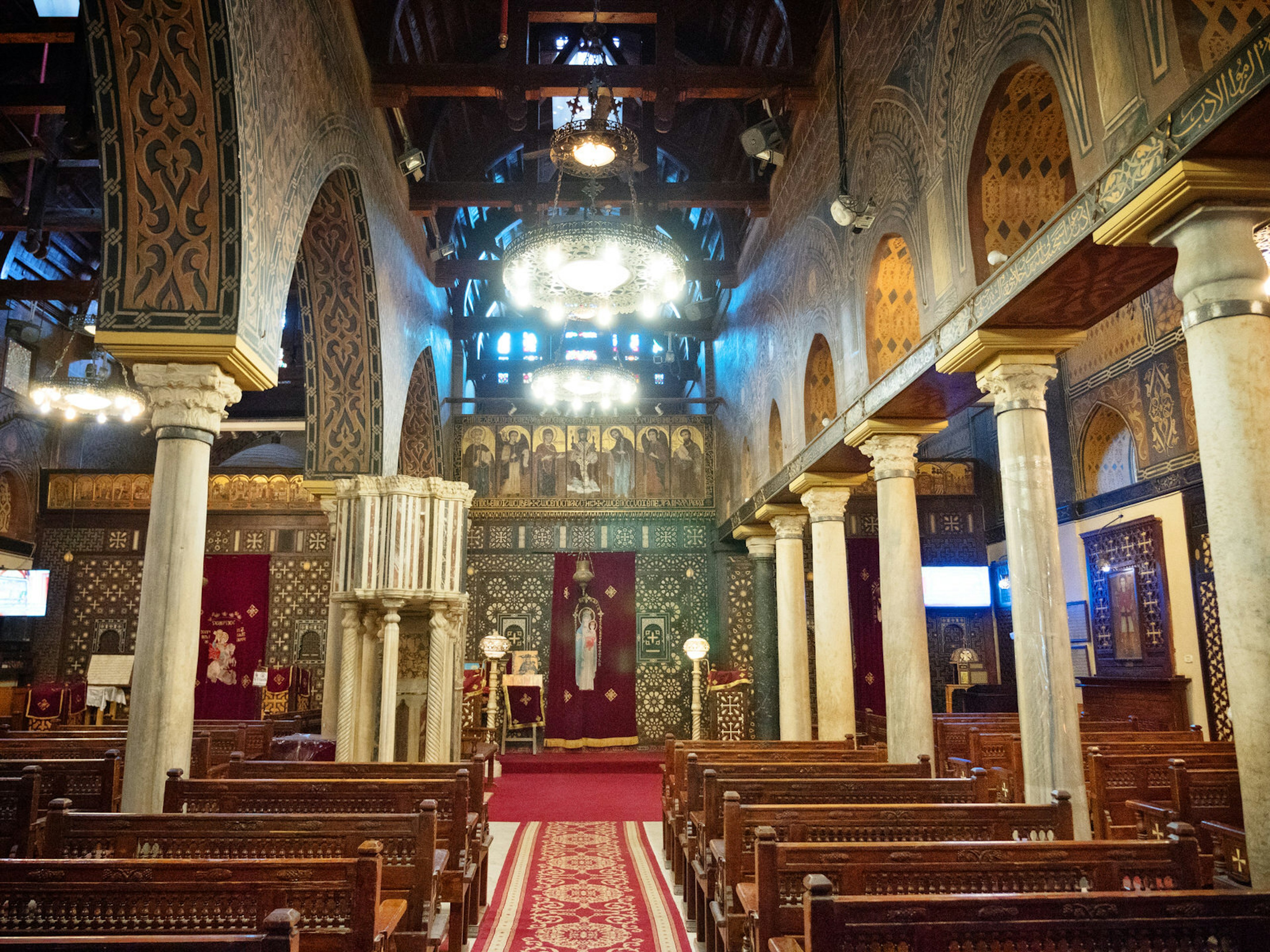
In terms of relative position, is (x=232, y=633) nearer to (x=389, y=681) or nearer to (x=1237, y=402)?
(x=389, y=681)

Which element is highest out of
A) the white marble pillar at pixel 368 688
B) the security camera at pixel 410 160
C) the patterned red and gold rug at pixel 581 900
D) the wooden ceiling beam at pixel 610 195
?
the wooden ceiling beam at pixel 610 195

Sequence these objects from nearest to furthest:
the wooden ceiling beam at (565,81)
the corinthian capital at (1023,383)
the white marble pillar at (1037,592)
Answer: the white marble pillar at (1037,592) → the corinthian capital at (1023,383) → the wooden ceiling beam at (565,81)

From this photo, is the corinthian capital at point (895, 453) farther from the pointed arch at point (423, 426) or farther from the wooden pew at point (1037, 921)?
the pointed arch at point (423, 426)

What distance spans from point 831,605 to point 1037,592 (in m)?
4.42

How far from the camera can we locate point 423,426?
1491cm

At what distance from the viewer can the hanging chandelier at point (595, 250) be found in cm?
765

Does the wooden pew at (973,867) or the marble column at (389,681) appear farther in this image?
the marble column at (389,681)

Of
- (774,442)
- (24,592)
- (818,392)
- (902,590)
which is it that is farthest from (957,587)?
(24,592)

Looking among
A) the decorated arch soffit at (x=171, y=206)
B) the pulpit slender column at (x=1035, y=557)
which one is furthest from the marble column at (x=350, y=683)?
the pulpit slender column at (x=1035, y=557)

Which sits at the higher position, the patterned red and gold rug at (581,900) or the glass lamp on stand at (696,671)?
the glass lamp on stand at (696,671)

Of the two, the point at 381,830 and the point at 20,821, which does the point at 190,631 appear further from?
the point at 381,830

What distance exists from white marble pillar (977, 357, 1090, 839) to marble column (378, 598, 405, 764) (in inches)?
201

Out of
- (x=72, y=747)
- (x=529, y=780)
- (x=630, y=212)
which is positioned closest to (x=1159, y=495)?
(x=630, y=212)

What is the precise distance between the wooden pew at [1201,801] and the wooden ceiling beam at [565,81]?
292 inches
